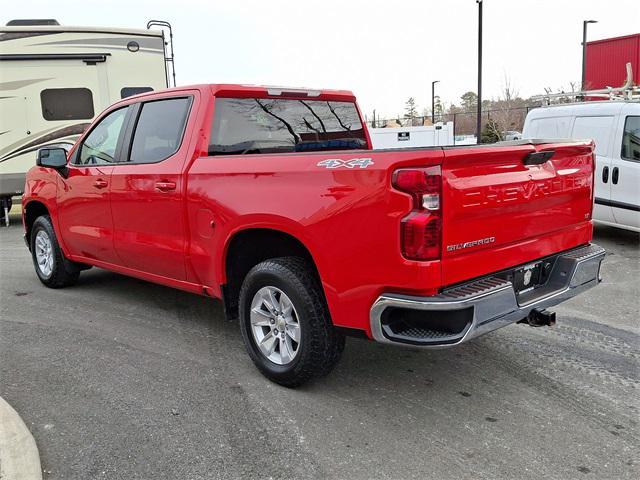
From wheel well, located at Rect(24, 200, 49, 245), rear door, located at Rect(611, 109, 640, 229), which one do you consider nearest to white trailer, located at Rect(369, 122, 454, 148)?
rear door, located at Rect(611, 109, 640, 229)

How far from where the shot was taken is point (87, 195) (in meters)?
5.27

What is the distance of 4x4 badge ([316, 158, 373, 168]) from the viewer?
3.01 m

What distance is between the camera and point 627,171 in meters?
7.59

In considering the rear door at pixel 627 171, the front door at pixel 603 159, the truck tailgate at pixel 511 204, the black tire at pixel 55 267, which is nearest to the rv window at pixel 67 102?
the black tire at pixel 55 267

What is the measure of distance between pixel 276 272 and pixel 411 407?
1.14 metres

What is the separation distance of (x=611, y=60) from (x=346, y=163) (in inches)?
1174

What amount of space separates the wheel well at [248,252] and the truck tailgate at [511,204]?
101cm

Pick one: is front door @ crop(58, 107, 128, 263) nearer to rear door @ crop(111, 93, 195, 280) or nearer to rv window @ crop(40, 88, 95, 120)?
rear door @ crop(111, 93, 195, 280)

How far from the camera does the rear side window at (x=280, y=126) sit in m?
4.29

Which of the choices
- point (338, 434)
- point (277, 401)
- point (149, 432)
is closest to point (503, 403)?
point (338, 434)

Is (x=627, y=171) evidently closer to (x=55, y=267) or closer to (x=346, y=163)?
(x=346, y=163)

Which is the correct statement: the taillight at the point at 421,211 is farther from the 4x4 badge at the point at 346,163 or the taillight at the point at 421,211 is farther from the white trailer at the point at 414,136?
the white trailer at the point at 414,136

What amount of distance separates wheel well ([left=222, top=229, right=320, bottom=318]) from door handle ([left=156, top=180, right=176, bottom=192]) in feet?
2.23

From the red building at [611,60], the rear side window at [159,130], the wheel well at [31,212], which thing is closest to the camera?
the rear side window at [159,130]
